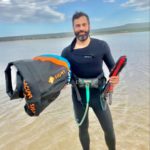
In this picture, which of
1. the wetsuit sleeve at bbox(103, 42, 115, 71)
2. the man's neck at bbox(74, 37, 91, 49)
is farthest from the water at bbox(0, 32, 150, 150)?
the man's neck at bbox(74, 37, 91, 49)

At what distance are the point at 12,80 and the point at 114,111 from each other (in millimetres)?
4060

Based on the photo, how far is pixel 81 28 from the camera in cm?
343

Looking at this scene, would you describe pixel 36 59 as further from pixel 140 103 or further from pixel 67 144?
pixel 140 103

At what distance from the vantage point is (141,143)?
490cm

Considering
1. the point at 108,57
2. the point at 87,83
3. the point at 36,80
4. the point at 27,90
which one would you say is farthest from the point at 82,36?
the point at 27,90

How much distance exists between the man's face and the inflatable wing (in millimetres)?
446

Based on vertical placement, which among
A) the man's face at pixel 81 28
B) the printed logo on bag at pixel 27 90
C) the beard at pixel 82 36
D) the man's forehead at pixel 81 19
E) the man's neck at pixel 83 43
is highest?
the man's forehead at pixel 81 19

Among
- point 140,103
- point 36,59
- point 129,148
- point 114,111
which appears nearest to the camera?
point 36,59

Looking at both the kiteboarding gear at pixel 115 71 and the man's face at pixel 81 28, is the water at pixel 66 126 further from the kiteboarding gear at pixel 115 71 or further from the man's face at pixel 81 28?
the man's face at pixel 81 28

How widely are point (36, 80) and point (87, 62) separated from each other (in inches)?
34.6

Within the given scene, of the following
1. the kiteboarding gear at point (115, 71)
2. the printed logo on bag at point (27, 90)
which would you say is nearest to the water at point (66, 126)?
the kiteboarding gear at point (115, 71)

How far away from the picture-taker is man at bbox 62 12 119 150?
346 centimetres

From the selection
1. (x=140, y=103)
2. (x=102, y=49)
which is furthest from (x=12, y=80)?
(x=140, y=103)

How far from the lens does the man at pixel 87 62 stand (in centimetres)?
346
